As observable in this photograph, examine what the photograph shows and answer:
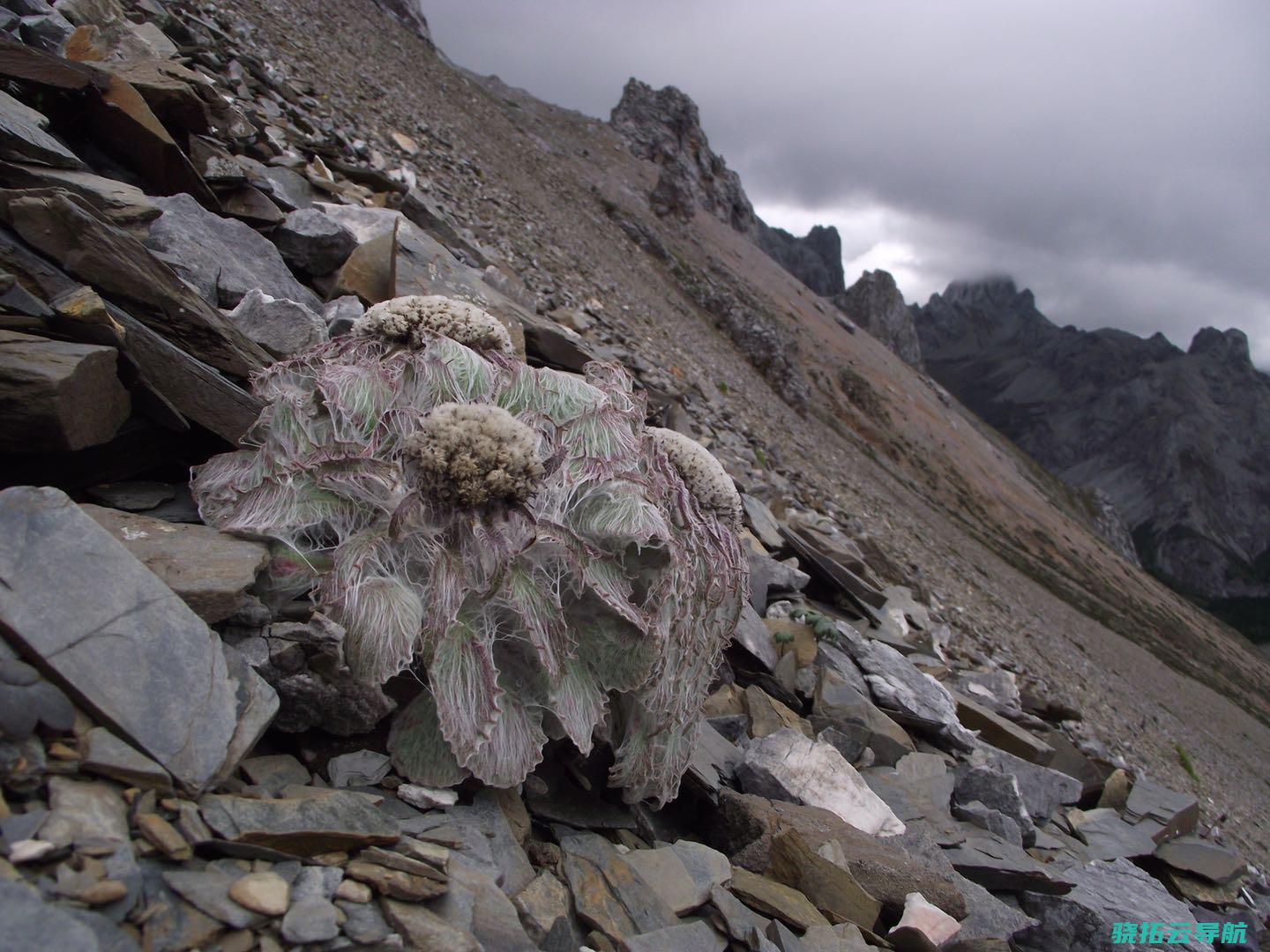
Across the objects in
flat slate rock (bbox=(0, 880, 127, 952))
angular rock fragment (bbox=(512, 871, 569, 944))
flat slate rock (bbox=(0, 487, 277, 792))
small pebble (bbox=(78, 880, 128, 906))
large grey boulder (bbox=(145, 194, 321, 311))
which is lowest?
angular rock fragment (bbox=(512, 871, 569, 944))

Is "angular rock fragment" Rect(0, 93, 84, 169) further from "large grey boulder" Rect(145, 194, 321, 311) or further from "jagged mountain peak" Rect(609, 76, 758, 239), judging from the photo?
"jagged mountain peak" Rect(609, 76, 758, 239)

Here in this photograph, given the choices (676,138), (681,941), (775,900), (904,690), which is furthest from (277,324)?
(676,138)

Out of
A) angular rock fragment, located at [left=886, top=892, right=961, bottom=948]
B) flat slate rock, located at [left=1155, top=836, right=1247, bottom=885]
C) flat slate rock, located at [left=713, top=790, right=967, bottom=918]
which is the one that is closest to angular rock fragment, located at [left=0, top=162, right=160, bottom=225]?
flat slate rock, located at [left=713, top=790, right=967, bottom=918]

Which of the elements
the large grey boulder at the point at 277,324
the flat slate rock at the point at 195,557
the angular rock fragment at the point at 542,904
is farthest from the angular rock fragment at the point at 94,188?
the angular rock fragment at the point at 542,904

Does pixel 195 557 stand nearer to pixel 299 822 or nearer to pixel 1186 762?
pixel 299 822

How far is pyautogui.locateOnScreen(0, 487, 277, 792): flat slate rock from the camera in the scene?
6.42ft

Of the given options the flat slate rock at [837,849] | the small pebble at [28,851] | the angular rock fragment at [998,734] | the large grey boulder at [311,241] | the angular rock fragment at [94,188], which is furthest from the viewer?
the angular rock fragment at [998,734]

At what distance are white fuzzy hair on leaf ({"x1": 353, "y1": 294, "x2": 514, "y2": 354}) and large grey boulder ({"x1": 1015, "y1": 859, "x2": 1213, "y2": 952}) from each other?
4.27 meters

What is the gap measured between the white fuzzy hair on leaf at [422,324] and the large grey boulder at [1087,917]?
4.27 metres

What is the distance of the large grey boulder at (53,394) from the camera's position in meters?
2.46

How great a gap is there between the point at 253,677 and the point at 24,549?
72 cm

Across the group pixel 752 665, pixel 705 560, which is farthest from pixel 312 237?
pixel 752 665

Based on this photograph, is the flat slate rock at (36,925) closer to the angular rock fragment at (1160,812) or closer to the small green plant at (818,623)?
the small green plant at (818,623)

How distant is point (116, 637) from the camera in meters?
2.07
